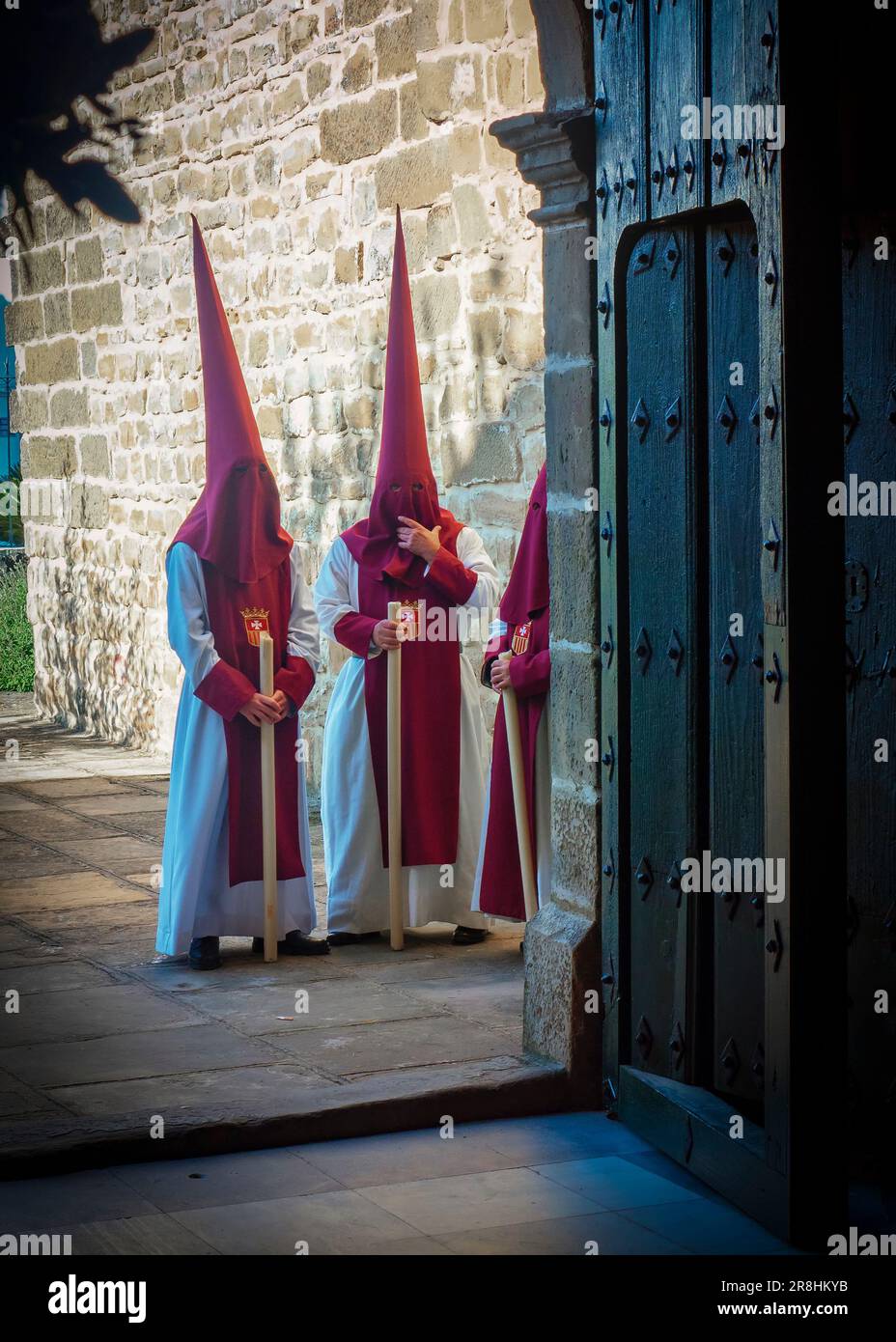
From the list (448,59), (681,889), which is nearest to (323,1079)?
(681,889)

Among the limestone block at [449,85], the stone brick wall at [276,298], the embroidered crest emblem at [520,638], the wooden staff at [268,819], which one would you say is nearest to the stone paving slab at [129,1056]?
the wooden staff at [268,819]

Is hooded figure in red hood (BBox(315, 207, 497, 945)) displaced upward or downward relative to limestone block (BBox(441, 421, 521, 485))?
downward

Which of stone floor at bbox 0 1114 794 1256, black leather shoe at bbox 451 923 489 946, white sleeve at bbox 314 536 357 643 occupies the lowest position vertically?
stone floor at bbox 0 1114 794 1256

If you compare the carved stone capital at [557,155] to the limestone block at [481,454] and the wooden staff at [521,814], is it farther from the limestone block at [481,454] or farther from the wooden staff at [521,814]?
the limestone block at [481,454]

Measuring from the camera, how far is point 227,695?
586cm

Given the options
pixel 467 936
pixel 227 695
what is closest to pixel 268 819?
pixel 227 695

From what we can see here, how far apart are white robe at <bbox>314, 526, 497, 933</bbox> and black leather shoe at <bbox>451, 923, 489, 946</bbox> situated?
0.07 feet

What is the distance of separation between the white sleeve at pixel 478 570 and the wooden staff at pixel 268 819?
0.80 m

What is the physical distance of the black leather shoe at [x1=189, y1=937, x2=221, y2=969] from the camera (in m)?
5.78

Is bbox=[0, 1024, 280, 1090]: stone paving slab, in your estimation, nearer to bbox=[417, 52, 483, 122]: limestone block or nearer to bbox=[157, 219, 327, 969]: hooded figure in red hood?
bbox=[157, 219, 327, 969]: hooded figure in red hood

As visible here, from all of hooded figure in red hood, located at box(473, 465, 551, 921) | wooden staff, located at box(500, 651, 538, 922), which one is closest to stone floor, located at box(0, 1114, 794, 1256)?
wooden staff, located at box(500, 651, 538, 922)

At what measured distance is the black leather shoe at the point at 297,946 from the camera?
6.01 m
